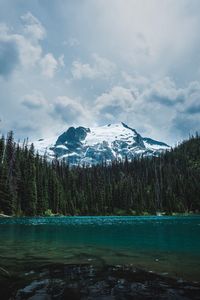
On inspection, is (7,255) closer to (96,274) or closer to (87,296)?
(96,274)

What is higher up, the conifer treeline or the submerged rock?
the conifer treeline

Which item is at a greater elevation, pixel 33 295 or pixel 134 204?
pixel 134 204

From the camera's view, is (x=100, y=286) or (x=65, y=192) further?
(x=65, y=192)

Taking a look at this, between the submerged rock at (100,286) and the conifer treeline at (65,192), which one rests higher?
the conifer treeline at (65,192)

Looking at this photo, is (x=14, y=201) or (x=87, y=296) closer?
(x=87, y=296)

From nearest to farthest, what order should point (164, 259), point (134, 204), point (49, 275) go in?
1. point (49, 275)
2. point (164, 259)
3. point (134, 204)

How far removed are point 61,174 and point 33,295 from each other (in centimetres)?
17047

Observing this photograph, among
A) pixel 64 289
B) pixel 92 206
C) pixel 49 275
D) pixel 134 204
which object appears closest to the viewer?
pixel 64 289

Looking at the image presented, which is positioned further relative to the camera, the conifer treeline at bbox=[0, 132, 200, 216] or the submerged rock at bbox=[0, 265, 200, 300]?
the conifer treeline at bbox=[0, 132, 200, 216]

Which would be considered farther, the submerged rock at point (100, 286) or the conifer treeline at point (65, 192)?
the conifer treeline at point (65, 192)

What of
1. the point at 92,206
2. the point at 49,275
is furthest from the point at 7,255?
the point at 92,206

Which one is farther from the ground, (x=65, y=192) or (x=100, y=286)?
(x=65, y=192)

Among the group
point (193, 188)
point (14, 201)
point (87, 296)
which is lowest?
point (87, 296)

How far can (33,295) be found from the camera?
11.7 meters
